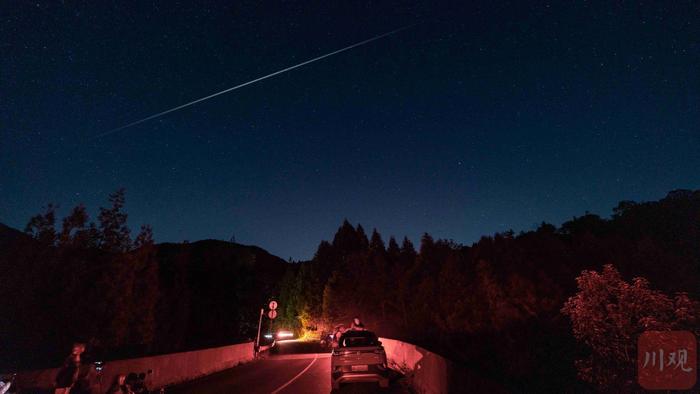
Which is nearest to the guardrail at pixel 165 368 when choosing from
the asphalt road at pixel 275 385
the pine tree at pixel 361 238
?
the asphalt road at pixel 275 385

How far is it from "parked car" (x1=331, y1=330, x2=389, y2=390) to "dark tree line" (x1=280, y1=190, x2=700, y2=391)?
6.41m

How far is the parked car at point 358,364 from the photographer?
50.3 feet

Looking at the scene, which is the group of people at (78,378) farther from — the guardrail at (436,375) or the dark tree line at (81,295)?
the guardrail at (436,375)

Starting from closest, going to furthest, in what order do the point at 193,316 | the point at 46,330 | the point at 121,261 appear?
the point at 46,330
the point at 121,261
the point at 193,316

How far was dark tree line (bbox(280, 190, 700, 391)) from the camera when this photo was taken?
31859mm

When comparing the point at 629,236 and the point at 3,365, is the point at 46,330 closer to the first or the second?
the point at 3,365

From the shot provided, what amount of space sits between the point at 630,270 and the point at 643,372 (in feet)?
164

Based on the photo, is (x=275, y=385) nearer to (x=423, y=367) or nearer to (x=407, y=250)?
(x=423, y=367)

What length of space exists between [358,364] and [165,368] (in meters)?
7.49

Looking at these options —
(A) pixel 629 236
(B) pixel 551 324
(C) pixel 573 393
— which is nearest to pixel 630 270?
(B) pixel 551 324

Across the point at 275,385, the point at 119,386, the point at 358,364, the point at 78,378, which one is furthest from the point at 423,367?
the point at 78,378

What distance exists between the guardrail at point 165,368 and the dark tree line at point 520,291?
14.1 m

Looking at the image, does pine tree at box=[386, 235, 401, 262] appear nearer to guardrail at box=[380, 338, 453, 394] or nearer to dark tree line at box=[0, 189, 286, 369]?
dark tree line at box=[0, 189, 286, 369]

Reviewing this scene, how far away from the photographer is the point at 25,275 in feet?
86.8
